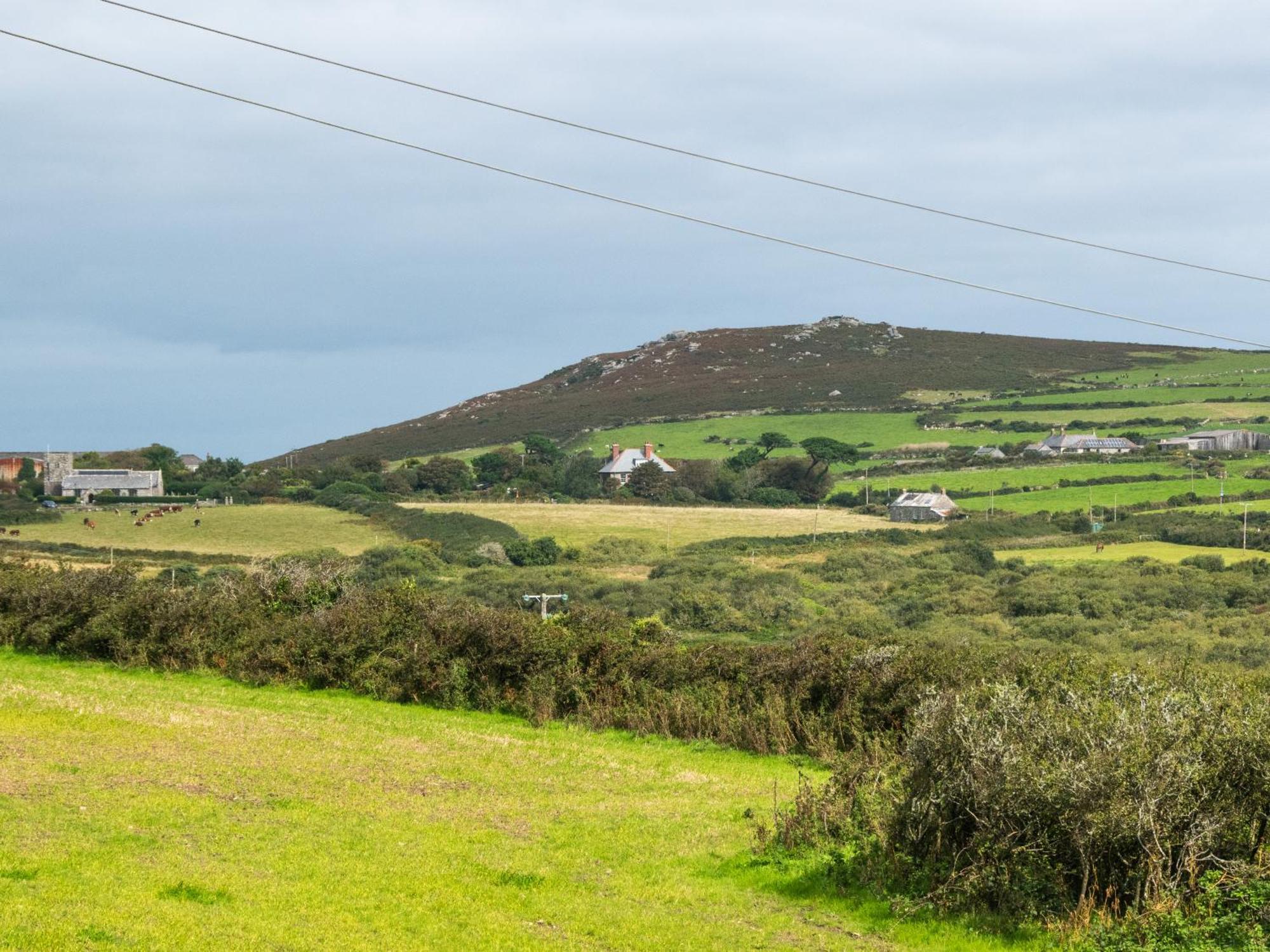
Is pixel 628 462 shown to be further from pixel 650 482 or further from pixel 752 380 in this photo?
pixel 752 380

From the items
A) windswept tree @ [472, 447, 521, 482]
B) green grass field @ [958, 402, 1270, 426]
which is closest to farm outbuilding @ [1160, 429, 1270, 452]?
green grass field @ [958, 402, 1270, 426]

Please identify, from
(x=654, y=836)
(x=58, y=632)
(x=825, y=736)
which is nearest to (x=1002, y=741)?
(x=654, y=836)

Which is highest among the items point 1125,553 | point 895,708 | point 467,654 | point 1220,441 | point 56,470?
point 1220,441

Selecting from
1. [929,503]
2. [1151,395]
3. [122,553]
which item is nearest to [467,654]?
[122,553]

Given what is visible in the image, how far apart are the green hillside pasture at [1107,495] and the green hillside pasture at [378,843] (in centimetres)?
7268

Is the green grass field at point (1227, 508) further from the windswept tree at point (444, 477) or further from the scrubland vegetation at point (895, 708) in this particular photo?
the windswept tree at point (444, 477)

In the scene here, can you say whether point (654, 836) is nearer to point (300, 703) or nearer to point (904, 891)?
point (904, 891)

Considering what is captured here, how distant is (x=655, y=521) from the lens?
8600 cm

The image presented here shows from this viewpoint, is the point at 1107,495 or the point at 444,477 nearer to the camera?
the point at 1107,495

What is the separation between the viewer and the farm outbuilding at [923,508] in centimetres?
8638

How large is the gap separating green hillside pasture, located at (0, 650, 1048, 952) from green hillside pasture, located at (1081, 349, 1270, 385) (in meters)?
144

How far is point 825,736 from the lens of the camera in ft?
52.1

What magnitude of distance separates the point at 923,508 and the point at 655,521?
17973mm

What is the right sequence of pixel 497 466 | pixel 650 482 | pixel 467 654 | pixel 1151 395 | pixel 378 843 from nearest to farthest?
1. pixel 378 843
2. pixel 467 654
3. pixel 650 482
4. pixel 497 466
5. pixel 1151 395
